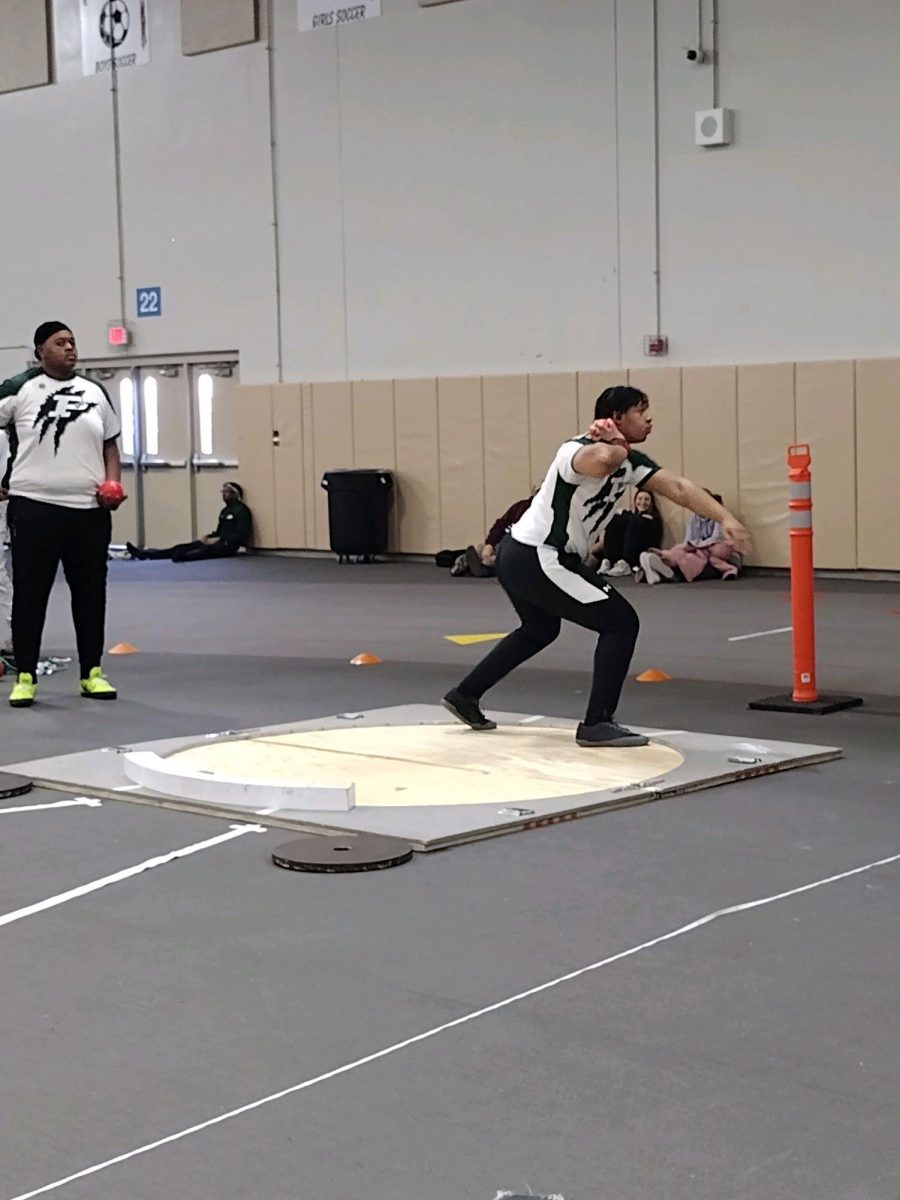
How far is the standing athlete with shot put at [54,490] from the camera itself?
8914mm

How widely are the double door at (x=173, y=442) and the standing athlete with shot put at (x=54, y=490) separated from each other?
12198 mm

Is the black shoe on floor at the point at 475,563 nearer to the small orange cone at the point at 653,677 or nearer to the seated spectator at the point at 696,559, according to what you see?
the seated spectator at the point at 696,559

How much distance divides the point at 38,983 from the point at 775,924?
1.98 meters

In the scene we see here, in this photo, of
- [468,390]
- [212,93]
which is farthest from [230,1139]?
[212,93]

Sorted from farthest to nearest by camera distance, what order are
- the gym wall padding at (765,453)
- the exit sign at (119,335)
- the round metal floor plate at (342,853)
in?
the exit sign at (119,335) → the gym wall padding at (765,453) → the round metal floor plate at (342,853)

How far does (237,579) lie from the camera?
17656 millimetres

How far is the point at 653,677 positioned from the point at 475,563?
758 centimetres

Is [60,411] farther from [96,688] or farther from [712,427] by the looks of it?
[712,427]

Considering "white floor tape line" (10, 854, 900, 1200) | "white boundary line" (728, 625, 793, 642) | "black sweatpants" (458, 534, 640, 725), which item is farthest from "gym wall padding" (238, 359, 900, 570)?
"white floor tape line" (10, 854, 900, 1200)

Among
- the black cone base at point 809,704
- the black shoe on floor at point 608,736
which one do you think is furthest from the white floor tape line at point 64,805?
the black cone base at point 809,704

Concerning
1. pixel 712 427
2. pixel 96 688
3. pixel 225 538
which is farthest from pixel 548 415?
pixel 96 688

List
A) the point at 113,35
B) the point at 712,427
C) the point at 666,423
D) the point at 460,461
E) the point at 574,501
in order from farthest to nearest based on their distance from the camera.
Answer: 1. the point at 113,35
2. the point at 460,461
3. the point at 666,423
4. the point at 712,427
5. the point at 574,501

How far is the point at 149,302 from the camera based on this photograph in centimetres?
2156

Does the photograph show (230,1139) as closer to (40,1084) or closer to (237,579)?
(40,1084)
